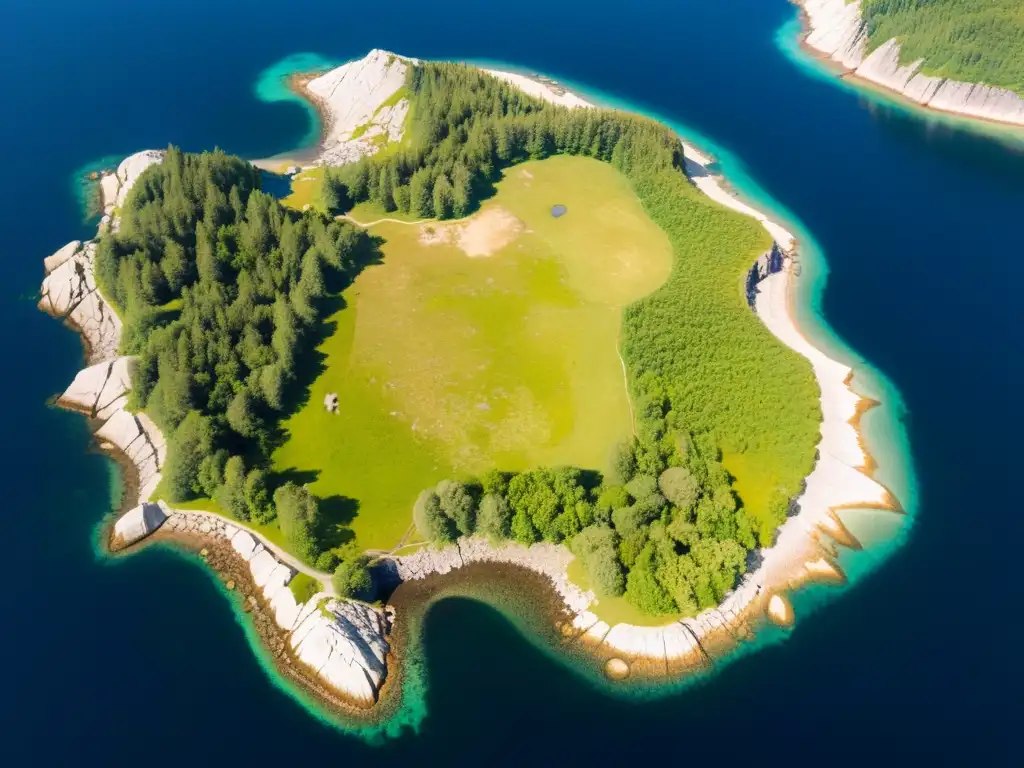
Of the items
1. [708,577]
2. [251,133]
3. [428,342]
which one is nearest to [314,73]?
[251,133]

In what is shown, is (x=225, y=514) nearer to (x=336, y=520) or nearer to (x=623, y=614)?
(x=336, y=520)

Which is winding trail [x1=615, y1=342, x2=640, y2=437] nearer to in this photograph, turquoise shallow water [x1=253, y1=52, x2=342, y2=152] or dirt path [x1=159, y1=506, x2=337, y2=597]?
dirt path [x1=159, y1=506, x2=337, y2=597]

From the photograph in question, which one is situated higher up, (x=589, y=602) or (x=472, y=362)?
(x=472, y=362)

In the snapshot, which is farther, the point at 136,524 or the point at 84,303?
the point at 84,303

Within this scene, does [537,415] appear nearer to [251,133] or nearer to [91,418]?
[91,418]

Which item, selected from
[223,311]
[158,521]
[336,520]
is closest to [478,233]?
[223,311]

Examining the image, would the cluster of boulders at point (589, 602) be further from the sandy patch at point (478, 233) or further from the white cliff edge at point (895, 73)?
the white cliff edge at point (895, 73)
